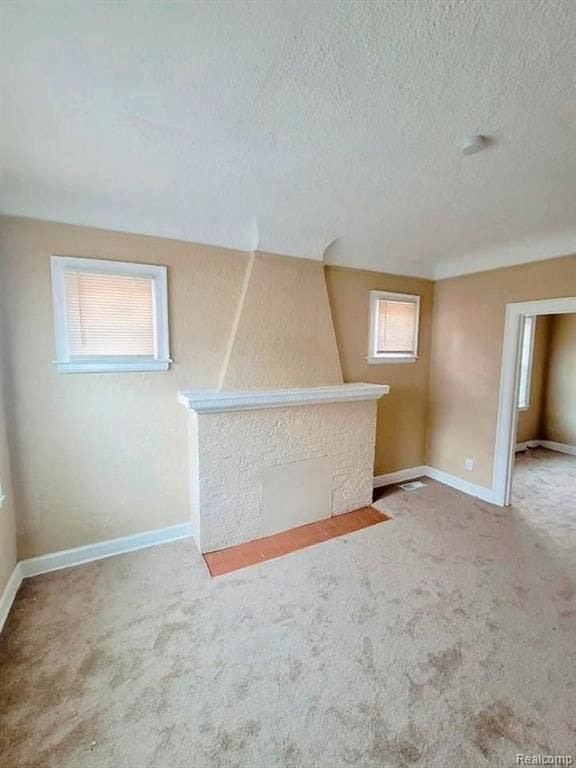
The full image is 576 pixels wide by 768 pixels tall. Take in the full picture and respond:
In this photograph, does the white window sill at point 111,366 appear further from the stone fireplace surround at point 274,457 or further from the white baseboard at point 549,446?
the white baseboard at point 549,446

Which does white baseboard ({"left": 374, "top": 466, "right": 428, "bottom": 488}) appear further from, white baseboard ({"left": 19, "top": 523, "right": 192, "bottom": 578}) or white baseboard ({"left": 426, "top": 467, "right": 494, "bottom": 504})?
white baseboard ({"left": 19, "top": 523, "right": 192, "bottom": 578})

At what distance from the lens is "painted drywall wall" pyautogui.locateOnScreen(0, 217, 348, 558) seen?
2133 millimetres

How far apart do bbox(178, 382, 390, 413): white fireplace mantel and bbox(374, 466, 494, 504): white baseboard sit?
3.91 ft

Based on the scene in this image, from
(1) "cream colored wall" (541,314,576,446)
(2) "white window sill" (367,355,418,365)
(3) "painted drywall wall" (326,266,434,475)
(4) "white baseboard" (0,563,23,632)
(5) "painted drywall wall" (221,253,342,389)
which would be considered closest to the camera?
(4) "white baseboard" (0,563,23,632)

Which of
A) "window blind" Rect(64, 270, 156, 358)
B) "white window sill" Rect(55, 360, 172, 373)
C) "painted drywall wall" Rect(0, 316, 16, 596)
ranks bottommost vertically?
"painted drywall wall" Rect(0, 316, 16, 596)

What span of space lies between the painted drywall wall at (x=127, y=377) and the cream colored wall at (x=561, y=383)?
414 centimetres

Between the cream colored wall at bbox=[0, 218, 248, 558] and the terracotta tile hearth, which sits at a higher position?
the cream colored wall at bbox=[0, 218, 248, 558]

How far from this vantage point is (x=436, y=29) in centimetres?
98

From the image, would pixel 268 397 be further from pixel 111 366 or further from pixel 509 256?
pixel 509 256

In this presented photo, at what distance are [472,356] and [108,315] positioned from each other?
134 inches

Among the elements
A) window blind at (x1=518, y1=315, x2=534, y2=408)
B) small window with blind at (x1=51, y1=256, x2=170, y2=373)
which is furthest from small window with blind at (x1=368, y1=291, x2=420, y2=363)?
window blind at (x1=518, y1=315, x2=534, y2=408)

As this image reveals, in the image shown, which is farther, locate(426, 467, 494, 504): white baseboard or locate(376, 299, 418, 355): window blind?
locate(376, 299, 418, 355): window blind

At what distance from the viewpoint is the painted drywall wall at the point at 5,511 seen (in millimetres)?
1947

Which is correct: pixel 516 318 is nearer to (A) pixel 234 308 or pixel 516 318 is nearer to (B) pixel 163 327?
(A) pixel 234 308
